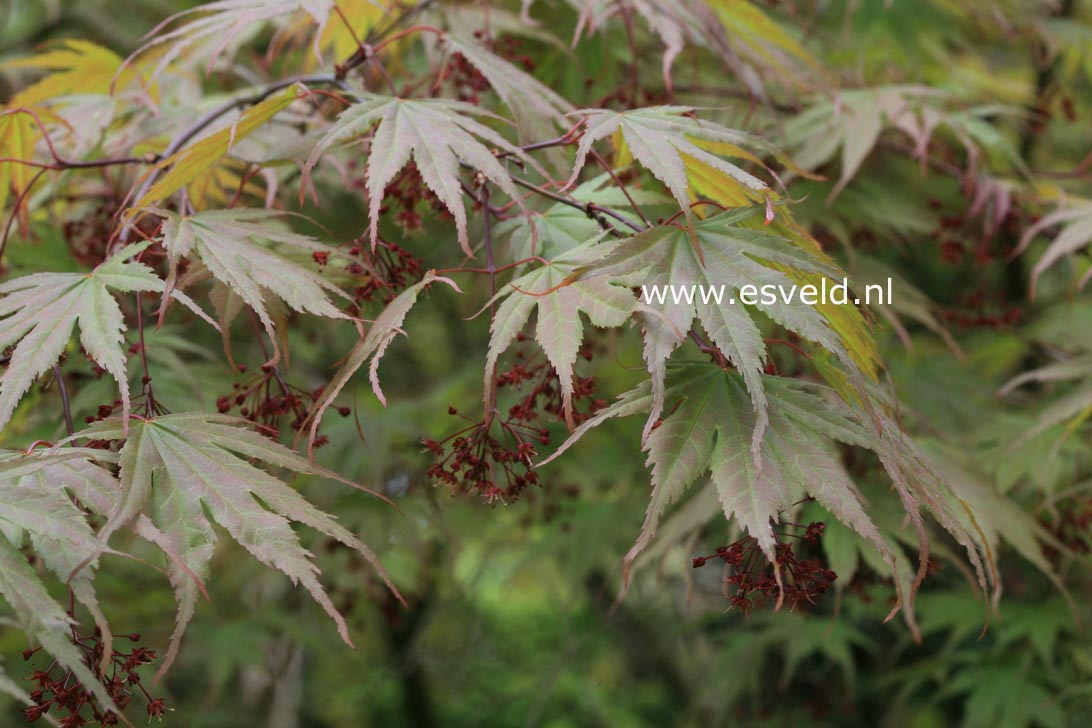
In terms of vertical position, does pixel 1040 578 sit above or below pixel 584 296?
below

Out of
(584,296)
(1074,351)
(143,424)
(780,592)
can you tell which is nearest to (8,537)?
(143,424)

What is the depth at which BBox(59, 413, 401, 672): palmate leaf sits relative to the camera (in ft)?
3.17

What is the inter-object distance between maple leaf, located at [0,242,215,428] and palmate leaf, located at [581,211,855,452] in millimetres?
479

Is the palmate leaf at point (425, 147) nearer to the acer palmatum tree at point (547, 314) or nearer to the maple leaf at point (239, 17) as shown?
the acer palmatum tree at point (547, 314)

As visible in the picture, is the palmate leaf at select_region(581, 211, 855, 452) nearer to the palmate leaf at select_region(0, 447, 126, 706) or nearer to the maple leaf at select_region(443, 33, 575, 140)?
the maple leaf at select_region(443, 33, 575, 140)

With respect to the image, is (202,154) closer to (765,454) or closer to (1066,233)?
(765,454)

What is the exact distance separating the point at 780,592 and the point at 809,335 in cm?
26

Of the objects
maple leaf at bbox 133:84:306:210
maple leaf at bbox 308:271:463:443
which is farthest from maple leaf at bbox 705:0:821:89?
maple leaf at bbox 308:271:463:443

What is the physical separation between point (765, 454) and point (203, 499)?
591 mm

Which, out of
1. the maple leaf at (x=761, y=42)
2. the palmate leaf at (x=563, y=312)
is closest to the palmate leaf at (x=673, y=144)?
the palmate leaf at (x=563, y=312)

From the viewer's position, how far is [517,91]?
4.74ft

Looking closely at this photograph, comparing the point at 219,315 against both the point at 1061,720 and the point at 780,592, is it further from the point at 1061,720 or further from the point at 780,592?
the point at 1061,720

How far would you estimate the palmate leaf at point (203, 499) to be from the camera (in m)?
0.97

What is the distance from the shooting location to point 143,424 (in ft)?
3.55
